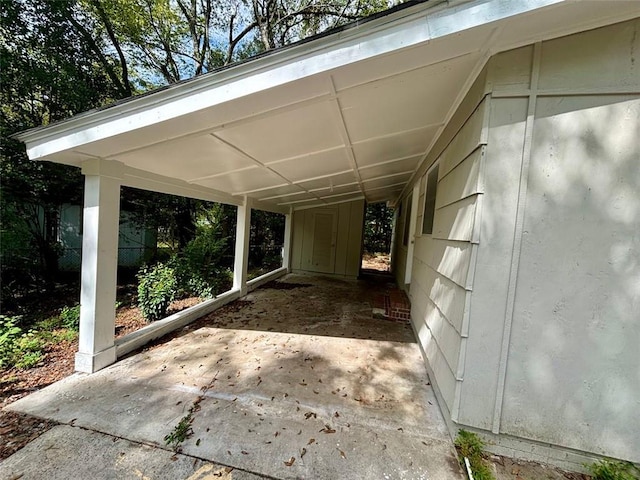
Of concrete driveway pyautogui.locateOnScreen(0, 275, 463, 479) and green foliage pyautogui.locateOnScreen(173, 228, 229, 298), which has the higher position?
green foliage pyautogui.locateOnScreen(173, 228, 229, 298)

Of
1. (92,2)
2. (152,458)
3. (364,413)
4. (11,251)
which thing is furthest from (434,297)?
(92,2)

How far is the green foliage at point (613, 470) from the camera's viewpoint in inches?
65.7

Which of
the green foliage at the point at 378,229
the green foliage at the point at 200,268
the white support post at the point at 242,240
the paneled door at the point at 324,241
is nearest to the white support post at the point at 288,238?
the paneled door at the point at 324,241

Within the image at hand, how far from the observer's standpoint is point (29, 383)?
2498 millimetres

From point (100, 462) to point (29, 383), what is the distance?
1.62 metres

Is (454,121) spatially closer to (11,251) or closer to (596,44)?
(596,44)

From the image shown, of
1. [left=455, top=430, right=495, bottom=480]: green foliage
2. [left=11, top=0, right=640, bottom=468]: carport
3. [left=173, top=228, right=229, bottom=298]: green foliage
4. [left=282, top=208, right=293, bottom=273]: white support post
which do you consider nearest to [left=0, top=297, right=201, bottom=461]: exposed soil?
[left=173, top=228, right=229, bottom=298]: green foliage

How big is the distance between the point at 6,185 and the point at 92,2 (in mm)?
5265

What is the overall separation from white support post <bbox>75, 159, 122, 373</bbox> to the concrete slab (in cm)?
96

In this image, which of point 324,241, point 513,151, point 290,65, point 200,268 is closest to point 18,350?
point 200,268

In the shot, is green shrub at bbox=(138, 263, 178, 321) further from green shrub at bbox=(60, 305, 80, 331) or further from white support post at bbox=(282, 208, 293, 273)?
white support post at bbox=(282, 208, 293, 273)

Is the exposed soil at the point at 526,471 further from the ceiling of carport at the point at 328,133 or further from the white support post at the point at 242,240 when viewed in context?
the white support post at the point at 242,240

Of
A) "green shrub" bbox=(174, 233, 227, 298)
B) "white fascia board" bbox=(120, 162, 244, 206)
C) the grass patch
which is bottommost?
the grass patch

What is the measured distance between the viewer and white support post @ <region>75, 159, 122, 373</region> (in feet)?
8.45
